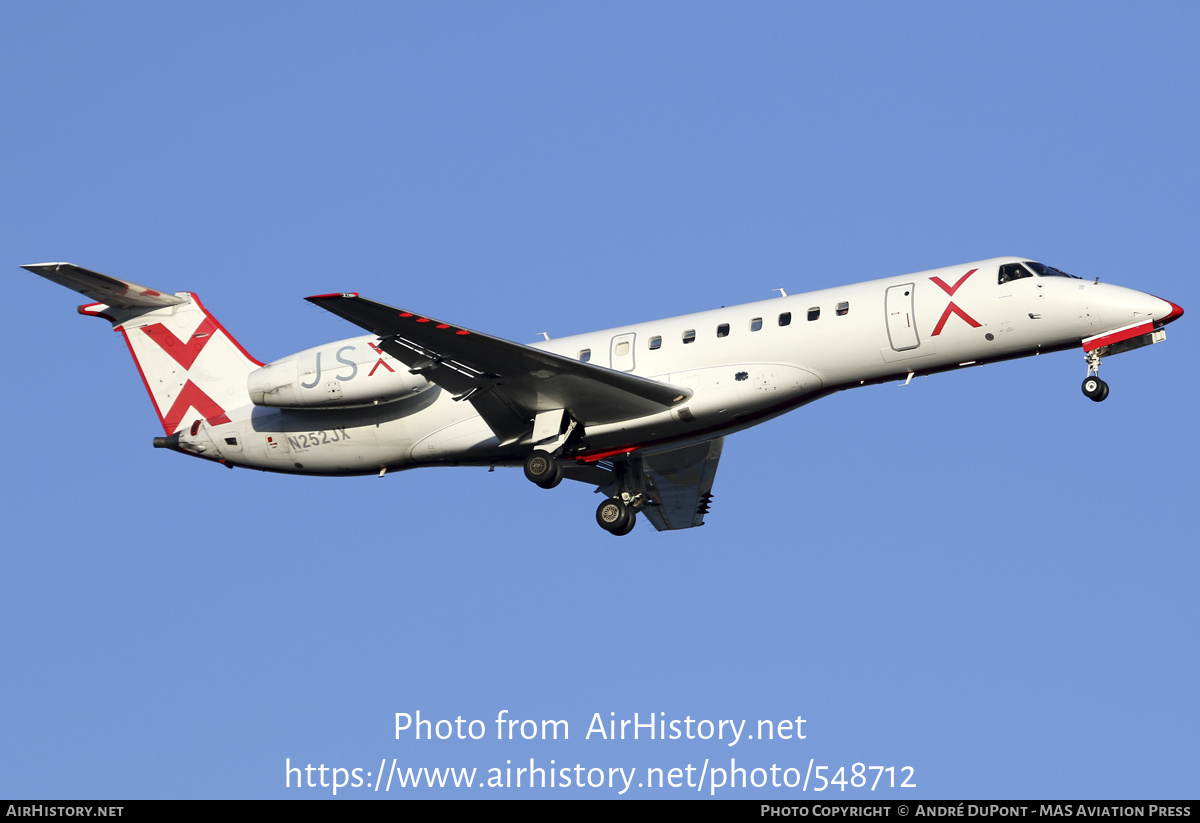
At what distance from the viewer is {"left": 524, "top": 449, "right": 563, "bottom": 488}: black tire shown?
24.0 metres

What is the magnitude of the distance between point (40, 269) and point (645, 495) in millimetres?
10991

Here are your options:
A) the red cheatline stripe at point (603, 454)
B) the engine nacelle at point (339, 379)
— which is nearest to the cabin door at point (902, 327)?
the red cheatline stripe at point (603, 454)

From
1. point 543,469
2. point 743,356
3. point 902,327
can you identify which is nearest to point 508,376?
point 543,469

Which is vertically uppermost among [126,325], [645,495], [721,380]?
[126,325]

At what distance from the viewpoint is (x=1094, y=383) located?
73.6 feet

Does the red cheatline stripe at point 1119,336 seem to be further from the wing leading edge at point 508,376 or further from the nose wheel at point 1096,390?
the wing leading edge at point 508,376

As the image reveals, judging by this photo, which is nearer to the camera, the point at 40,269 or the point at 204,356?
the point at 40,269

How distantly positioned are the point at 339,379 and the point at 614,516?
5388mm

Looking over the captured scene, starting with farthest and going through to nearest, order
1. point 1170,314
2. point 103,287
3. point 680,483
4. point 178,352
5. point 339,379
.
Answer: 1. point 680,483
2. point 178,352
3. point 103,287
4. point 339,379
5. point 1170,314

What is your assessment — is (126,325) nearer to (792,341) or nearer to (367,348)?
(367,348)

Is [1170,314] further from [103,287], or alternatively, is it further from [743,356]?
[103,287]

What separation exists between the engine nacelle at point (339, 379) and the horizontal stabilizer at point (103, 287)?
142 inches

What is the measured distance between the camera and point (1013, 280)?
74.9ft
